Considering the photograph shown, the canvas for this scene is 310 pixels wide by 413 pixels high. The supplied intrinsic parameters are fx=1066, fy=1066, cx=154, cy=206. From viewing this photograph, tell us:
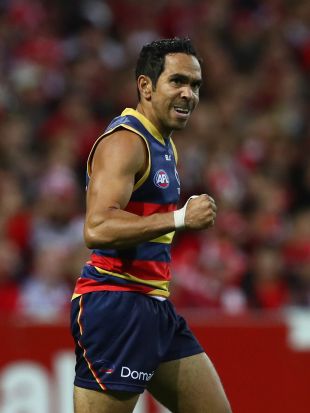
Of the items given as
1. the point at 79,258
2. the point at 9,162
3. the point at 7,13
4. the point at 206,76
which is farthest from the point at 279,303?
the point at 7,13

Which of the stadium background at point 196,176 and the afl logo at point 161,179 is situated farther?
the stadium background at point 196,176

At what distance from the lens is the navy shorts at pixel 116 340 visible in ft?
15.3

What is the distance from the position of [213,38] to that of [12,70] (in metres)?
2.50

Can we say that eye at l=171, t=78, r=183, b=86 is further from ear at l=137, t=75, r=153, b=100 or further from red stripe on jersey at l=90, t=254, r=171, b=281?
red stripe on jersey at l=90, t=254, r=171, b=281

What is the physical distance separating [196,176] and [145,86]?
4858 mm

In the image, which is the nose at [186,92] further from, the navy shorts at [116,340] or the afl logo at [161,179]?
the navy shorts at [116,340]

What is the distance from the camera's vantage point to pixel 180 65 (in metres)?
4.80

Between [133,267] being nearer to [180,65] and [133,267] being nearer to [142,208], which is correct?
[142,208]

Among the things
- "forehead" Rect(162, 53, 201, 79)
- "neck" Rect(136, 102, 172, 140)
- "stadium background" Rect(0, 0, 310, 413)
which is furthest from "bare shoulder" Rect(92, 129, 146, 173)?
"stadium background" Rect(0, 0, 310, 413)

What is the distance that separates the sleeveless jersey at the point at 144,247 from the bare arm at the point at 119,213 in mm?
178

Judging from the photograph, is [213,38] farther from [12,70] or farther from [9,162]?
[9,162]

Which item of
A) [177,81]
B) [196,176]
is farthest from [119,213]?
[196,176]

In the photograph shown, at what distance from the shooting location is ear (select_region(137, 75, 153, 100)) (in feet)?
15.9

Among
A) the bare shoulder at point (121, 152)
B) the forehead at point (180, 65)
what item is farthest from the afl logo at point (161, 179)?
the forehead at point (180, 65)
